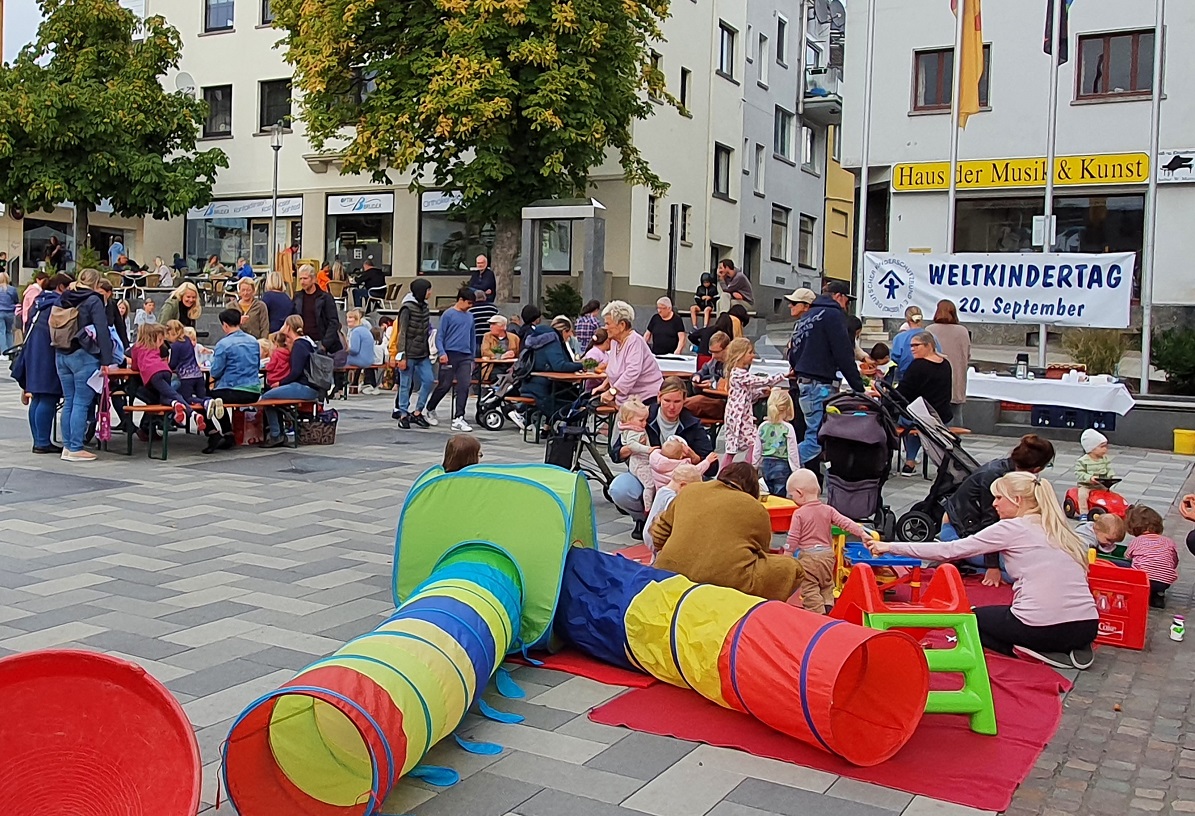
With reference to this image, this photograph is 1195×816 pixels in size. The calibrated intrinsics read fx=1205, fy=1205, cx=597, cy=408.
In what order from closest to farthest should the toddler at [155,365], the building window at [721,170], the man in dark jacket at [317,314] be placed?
1. the toddler at [155,365]
2. the man in dark jacket at [317,314]
3. the building window at [721,170]

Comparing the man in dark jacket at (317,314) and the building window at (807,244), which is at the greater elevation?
the building window at (807,244)

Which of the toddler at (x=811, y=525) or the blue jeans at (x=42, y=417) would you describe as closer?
the toddler at (x=811, y=525)

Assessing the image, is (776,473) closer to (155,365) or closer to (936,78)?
(155,365)

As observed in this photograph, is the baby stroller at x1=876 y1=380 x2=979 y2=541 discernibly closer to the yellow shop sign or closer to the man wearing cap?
the man wearing cap

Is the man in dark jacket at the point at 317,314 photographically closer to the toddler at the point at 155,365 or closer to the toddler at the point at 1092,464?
the toddler at the point at 155,365

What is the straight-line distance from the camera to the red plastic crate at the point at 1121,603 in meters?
6.37

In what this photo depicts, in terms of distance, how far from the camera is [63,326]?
11.0 m

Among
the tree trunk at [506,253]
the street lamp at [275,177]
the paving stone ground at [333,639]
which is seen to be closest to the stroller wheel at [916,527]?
the paving stone ground at [333,639]

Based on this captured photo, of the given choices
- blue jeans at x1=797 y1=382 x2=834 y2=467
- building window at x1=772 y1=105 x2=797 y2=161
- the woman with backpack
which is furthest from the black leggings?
building window at x1=772 y1=105 x2=797 y2=161

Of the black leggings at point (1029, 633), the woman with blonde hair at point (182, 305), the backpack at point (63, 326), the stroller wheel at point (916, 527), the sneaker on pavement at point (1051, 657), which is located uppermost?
the woman with blonde hair at point (182, 305)

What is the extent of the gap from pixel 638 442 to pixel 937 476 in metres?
2.26

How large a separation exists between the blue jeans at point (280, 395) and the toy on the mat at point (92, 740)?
918 centimetres

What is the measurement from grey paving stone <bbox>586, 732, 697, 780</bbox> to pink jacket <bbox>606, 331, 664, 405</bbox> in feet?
19.1

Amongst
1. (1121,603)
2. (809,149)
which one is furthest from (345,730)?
(809,149)
